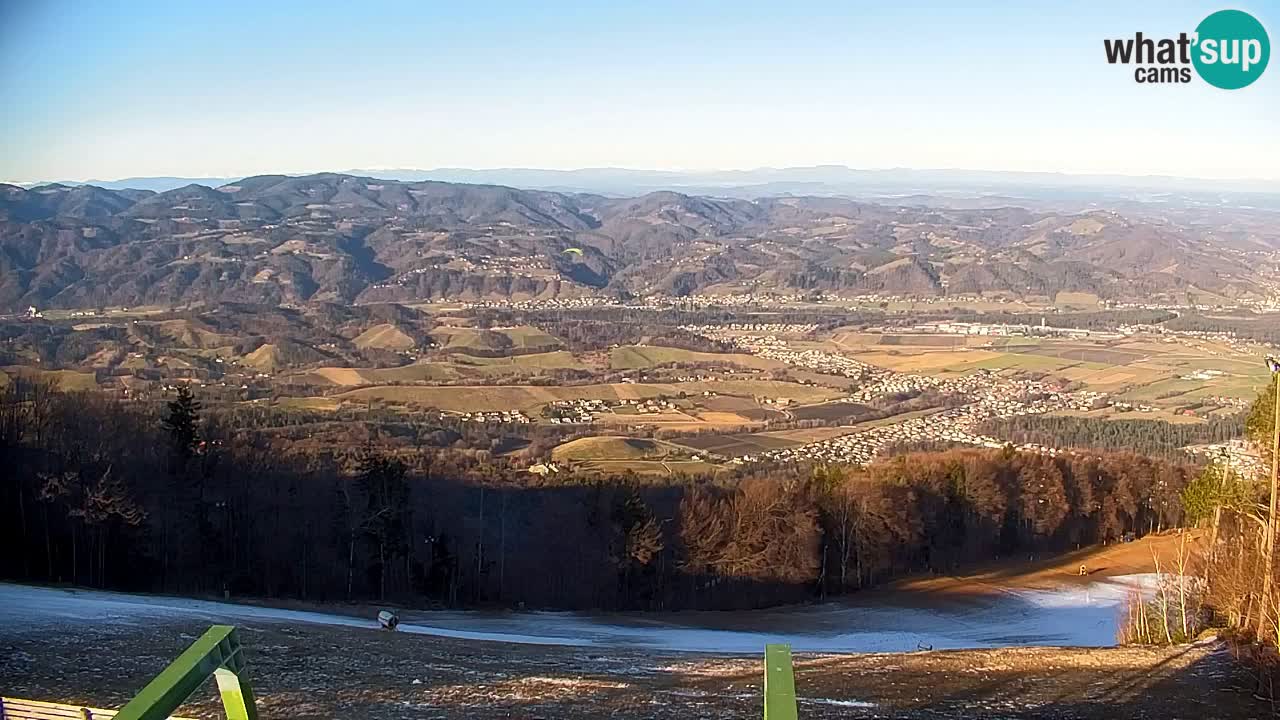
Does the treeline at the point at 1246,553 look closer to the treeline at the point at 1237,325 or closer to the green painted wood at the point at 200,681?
the green painted wood at the point at 200,681

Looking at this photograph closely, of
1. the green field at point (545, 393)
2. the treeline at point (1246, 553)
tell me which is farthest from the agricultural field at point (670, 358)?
the treeline at point (1246, 553)

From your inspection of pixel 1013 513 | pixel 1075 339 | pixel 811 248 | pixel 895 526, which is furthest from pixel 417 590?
pixel 811 248

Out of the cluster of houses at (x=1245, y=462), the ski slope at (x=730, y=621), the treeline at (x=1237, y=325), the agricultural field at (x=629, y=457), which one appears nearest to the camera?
the ski slope at (x=730, y=621)

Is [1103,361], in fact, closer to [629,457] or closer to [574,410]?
[574,410]

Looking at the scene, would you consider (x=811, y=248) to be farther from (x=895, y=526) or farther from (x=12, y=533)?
(x=12, y=533)

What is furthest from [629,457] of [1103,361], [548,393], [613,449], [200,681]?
[1103,361]
